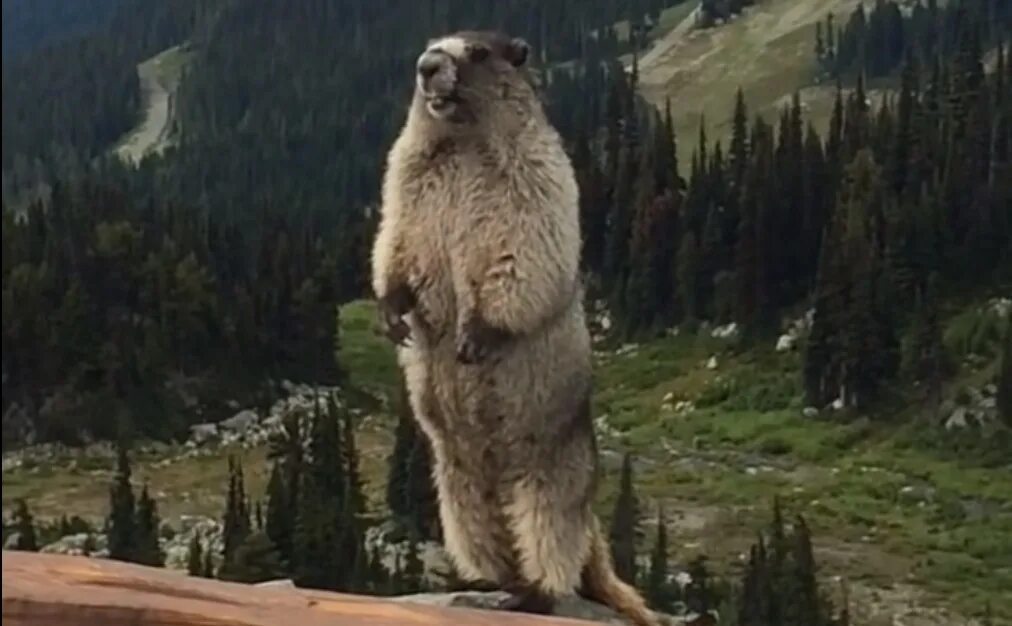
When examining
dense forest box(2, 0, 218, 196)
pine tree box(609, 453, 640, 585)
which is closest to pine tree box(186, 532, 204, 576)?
dense forest box(2, 0, 218, 196)

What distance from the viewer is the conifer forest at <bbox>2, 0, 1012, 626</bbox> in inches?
166

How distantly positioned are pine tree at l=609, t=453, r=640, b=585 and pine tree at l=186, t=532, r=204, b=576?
4.15ft

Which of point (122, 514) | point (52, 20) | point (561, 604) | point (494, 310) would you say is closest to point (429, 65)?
point (494, 310)

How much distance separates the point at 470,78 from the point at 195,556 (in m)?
2.20

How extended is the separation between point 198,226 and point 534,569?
82.1 inches

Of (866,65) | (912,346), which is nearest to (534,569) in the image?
(912,346)

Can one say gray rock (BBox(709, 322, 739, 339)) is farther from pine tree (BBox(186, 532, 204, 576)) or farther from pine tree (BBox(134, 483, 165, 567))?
pine tree (BBox(134, 483, 165, 567))

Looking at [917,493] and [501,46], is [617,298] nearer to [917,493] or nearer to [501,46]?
[917,493]

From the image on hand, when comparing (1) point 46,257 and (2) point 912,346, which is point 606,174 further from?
(1) point 46,257

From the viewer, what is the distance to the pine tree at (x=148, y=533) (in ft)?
15.9

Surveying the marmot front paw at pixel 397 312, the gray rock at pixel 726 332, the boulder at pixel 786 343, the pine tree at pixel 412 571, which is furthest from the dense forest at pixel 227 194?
the marmot front paw at pixel 397 312

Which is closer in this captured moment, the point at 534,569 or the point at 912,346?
the point at 534,569

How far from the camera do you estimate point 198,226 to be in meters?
4.94

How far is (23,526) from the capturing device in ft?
15.6
